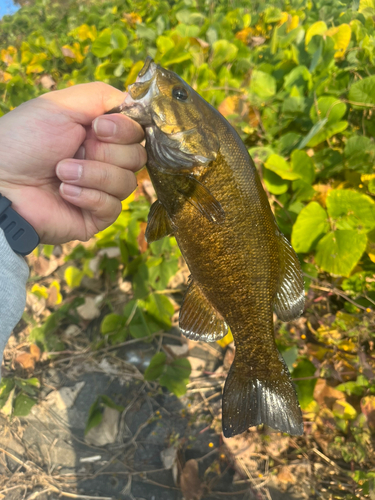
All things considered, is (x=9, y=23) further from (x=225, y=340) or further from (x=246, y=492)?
(x=246, y=492)

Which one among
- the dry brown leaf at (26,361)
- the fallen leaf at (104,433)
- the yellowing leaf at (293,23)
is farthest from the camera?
the yellowing leaf at (293,23)

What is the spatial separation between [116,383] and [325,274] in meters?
1.81

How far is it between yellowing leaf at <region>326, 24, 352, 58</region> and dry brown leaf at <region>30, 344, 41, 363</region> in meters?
3.39

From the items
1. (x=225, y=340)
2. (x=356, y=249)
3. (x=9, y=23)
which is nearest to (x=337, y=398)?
(x=225, y=340)

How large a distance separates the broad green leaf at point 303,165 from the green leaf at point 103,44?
2.18 m

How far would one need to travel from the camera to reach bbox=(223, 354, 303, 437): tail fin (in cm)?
123

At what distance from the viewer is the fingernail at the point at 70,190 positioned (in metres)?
1.31

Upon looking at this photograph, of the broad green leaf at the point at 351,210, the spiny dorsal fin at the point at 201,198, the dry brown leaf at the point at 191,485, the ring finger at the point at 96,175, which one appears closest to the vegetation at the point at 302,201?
the broad green leaf at the point at 351,210

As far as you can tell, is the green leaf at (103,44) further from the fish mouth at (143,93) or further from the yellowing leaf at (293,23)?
the fish mouth at (143,93)

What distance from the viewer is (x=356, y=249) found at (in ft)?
5.39

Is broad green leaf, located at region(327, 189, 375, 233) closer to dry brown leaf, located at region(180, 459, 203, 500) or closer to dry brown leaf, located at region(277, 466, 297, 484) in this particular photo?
dry brown leaf, located at region(277, 466, 297, 484)

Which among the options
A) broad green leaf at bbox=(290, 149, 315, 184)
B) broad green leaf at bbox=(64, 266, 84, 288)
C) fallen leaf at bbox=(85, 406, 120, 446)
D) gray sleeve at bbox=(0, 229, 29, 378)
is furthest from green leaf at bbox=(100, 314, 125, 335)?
broad green leaf at bbox=(290, 149, 315, 184)

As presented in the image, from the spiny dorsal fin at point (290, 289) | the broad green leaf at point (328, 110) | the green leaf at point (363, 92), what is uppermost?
the green leaf at point (363, 92)

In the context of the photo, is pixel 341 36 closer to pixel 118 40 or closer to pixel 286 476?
pixel 118 40
